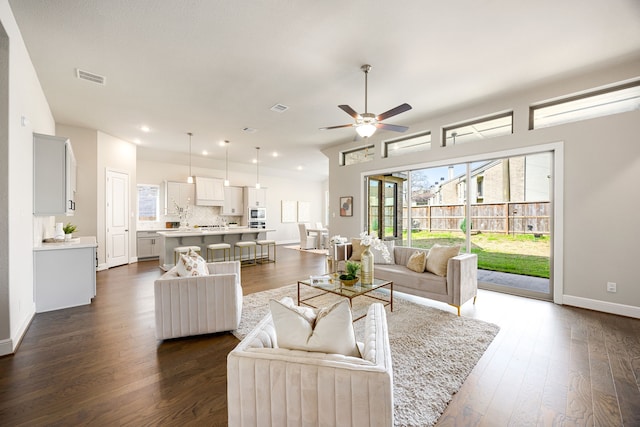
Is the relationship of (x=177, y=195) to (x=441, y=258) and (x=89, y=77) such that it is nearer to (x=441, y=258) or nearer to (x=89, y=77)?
(x=89, y=77)

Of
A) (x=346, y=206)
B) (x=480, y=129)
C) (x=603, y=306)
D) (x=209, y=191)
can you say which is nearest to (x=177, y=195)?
(x=209, y=191)

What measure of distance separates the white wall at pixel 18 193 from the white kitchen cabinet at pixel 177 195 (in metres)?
4.81

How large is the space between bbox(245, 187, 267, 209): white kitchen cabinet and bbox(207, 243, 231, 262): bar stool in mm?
3200

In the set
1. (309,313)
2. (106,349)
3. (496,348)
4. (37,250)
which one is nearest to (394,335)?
(496,348)

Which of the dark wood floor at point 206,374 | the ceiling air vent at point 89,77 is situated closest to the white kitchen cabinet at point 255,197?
the ceiling air vent at point 89,77

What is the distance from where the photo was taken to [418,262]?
13.2 ft

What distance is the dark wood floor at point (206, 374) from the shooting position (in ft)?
5.74

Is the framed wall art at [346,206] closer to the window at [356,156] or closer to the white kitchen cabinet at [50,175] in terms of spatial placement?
the window at [356,156]

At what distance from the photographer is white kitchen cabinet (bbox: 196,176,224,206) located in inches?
346

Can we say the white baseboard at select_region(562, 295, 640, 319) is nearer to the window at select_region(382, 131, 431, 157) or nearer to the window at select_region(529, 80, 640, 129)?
the window at select_region(529, 80, 640, 129)

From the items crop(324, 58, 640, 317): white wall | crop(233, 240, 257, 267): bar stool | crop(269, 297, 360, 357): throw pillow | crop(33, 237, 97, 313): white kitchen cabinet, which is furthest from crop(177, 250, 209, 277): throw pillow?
crop(324, 58, 640, 317): white wall

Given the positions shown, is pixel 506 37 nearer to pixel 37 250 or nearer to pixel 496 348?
pixel 496 348

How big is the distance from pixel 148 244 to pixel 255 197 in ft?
12.6

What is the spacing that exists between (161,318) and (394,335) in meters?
2.36
